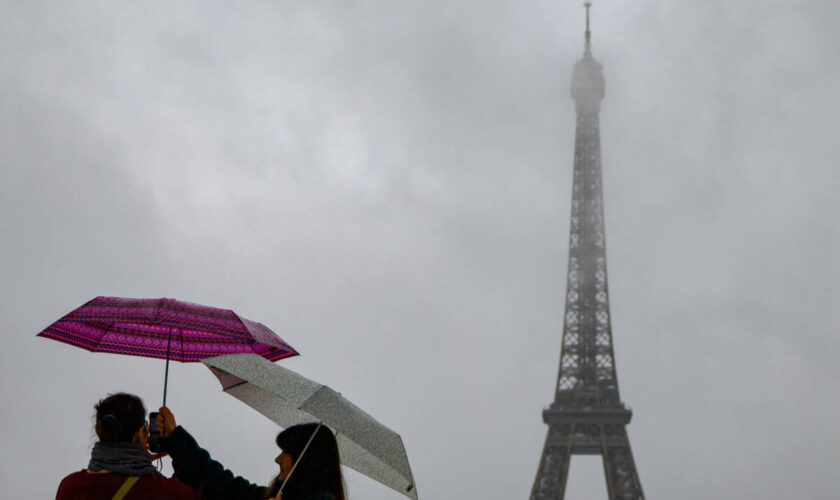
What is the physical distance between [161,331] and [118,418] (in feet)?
7.89

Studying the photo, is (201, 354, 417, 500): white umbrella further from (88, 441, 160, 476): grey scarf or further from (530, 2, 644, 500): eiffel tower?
(530, 2, 644, 500): eiffel tower

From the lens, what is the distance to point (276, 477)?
3.16m

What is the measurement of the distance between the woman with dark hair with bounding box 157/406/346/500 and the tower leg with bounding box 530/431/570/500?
43.9m

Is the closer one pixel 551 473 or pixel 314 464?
pixel 314 464

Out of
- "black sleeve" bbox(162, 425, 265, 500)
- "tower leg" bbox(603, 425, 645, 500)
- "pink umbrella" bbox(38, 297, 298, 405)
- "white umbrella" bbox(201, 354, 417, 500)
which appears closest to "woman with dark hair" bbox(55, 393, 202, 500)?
"black sleeve" bbox(162, 425, 265, 500)

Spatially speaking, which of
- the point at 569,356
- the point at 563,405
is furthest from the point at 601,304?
the point at 563,405

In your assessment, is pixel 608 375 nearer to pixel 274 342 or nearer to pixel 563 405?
pixel 563 405

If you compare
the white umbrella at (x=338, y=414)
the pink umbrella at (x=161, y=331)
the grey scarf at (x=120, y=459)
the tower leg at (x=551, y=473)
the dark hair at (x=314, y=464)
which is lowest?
the grey scarf at (x=120, y=459)

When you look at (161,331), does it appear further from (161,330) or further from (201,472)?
(201,472)

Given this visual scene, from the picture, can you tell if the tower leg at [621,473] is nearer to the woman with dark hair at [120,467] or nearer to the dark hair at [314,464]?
the dark hair at [314,464]

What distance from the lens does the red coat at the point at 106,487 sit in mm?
2713

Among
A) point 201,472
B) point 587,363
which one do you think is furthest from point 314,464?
point 587,363

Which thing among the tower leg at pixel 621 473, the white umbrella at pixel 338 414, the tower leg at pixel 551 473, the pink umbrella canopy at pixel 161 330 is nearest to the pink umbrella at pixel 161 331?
the pink umbrella canopy at pixel 161 330

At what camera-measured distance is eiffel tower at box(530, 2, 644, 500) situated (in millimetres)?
45875
